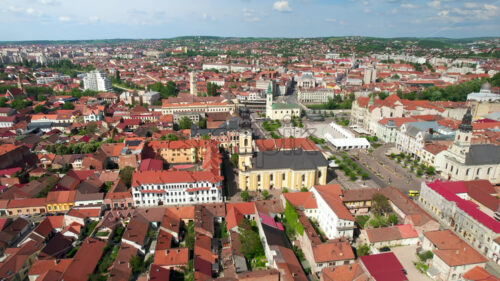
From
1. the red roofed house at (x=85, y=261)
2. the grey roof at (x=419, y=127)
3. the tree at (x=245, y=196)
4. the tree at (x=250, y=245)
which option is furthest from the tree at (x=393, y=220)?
the red roofed house at (x=85, y=261)

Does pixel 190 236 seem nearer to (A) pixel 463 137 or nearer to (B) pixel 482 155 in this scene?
(A) pixel 463 137

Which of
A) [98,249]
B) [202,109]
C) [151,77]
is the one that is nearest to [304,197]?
[98,249]

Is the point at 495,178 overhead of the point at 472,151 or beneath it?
beneath

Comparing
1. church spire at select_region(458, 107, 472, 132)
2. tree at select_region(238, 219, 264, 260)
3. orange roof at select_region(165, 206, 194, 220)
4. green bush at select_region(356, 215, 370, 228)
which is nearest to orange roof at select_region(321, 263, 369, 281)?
tree at select_region(238, 219, 264, 260)

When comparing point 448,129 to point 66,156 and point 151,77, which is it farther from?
point 151,77

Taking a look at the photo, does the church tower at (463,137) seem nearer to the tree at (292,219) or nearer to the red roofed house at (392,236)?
the red roofed house at (392,236)

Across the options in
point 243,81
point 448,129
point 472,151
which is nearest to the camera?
point 472,151

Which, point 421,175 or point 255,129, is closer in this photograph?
point 421,175
